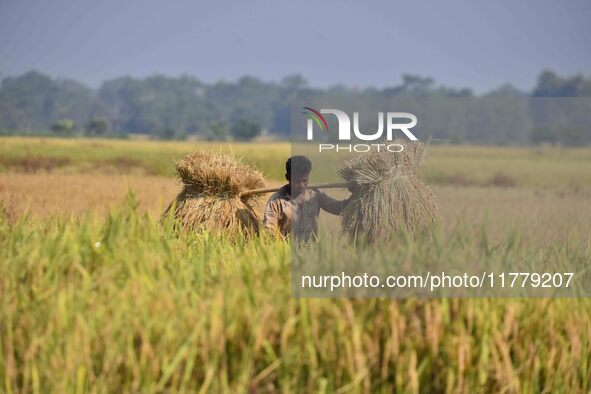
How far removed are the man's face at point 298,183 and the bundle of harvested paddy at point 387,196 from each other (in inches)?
19.8

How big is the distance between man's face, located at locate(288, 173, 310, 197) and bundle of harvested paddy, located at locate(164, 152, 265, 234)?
638mm

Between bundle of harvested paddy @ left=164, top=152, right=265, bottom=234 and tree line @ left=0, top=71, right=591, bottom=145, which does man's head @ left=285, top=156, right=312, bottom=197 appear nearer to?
bundle of harvested paddy @ left=164, top=152, right=265, bottom=234

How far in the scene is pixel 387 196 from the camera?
7504 millimetres

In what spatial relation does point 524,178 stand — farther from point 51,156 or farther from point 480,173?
point 51,156

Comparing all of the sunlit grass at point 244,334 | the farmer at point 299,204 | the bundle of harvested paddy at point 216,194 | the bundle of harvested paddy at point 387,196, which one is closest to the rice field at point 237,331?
the sunlit grass at point 244,334

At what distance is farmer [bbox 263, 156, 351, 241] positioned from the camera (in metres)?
8.09

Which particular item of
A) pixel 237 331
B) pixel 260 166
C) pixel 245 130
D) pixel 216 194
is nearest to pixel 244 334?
pixel 237 331

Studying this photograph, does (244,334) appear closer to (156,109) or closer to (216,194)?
(216,194)

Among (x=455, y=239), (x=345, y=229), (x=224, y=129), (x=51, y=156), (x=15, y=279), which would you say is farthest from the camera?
(x=224, y=129)

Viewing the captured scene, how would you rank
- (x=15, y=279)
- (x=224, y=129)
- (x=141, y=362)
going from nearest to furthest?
1. (x=141, y=362)
2. (x=15, y=279)
3. (x=224, y=129)

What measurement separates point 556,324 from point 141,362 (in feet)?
7.84

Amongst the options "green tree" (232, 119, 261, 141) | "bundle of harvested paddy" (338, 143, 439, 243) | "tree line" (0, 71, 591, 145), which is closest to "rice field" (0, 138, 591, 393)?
"bundle of harvested paddy" (338, 143, 439, 243)

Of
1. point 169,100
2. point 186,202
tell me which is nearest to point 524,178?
point 186,202

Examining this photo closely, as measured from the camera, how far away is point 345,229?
25.2ft
